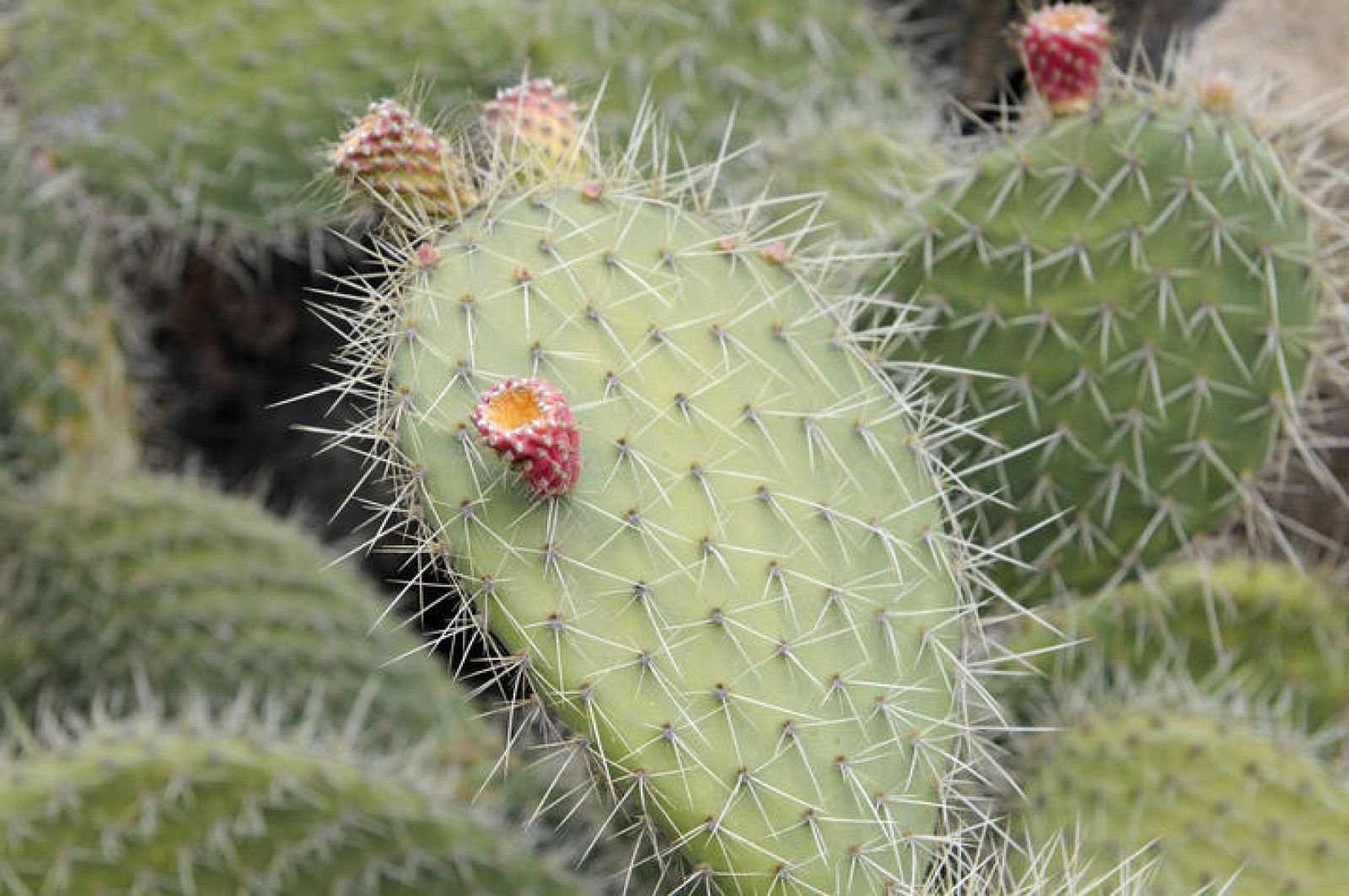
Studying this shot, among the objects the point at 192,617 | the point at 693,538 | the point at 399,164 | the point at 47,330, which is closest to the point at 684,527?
the point at 693,538

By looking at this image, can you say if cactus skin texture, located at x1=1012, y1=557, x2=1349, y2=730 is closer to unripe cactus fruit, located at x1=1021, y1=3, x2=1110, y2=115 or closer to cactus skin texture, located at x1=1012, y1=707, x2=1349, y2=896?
cactus skin texture, located at x1=1012, y1=707, x2=1349, y2=896

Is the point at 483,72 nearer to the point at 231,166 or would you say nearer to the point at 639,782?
the point at 231,166

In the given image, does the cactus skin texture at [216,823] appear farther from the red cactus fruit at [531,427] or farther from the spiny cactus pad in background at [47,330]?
the spiny cactus pad in background at [47,330]

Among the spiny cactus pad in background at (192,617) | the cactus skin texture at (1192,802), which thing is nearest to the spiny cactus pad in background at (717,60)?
the spiny cactus pad in background at (192,617)

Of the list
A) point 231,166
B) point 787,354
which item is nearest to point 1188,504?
point 787,354

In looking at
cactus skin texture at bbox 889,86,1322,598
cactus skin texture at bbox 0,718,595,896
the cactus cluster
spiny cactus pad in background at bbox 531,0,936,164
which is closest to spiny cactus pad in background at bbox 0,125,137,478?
the cactus cluster

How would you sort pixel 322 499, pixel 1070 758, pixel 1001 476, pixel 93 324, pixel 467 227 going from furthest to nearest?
pixel 322 499
pixel 93 324
pixel 1070 758
pixel 1001 476
pixel 467 227
